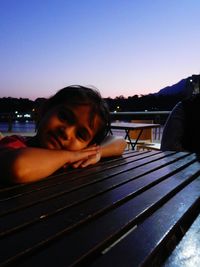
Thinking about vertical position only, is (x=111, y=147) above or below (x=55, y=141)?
below

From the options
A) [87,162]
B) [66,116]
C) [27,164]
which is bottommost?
[87,162]

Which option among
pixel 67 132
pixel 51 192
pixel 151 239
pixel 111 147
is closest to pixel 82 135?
pixel 67 132

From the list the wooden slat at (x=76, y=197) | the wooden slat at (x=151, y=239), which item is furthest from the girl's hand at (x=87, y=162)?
the wooden slat at (x=151, y=239)

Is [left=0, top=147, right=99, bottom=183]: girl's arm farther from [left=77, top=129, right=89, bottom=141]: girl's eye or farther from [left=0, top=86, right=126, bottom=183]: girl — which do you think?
[left=77, top=129, right=89, bottom=141]: girl's eye

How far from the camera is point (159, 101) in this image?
72.3ft

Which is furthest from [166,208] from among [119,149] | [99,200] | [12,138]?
[119,149]

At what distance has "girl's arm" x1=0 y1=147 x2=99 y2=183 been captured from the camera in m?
1.23

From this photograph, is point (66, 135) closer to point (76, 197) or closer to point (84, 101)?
point (84, 101)

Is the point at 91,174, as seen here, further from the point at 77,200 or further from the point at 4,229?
the point at 4,229

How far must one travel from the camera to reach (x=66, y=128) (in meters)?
1.65

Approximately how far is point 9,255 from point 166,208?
0.48 m

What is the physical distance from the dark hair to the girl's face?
1.8 inches

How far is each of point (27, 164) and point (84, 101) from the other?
1.93 ft

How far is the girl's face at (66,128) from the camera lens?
165 centimetres
